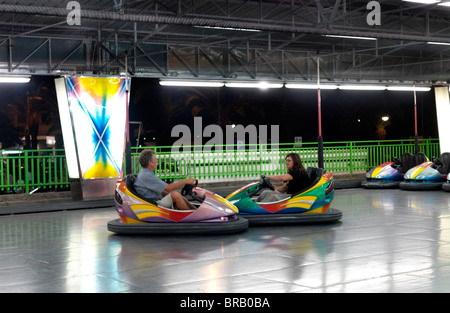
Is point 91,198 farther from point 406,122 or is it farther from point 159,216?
point 406,122

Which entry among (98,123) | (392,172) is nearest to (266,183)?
(98,123)

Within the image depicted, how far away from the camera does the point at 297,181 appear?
342 inches

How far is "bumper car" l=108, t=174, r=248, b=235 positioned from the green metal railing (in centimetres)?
465

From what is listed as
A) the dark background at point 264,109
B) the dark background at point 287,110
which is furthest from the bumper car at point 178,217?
the dark background at point 287,110

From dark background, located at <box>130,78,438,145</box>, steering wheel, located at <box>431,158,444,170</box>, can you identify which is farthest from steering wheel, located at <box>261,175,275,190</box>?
dark background, located at <box>130,78,438,145</box>

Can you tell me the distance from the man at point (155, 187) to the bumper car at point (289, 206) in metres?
0.97

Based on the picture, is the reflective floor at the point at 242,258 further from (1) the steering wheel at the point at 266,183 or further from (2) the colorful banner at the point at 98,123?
(2) the colorful banner at the point at 98,123

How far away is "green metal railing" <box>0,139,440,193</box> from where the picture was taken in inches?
476

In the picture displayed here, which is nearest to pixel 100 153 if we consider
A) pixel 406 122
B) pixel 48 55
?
pixel 48 55

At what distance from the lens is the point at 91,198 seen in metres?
12.2

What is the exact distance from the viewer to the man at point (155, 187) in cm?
771

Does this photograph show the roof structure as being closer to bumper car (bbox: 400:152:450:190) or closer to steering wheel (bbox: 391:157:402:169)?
bumper car (bbox: 400:152:450:190)

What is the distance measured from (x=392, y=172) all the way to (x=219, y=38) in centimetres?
582

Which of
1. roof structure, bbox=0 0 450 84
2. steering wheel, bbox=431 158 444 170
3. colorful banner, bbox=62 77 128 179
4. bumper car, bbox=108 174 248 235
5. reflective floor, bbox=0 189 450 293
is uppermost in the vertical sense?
roof structure, bbox=0 0 450 84
